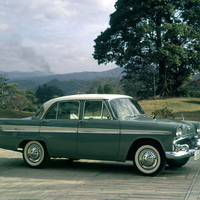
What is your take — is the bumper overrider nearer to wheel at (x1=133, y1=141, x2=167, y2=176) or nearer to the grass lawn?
wheel at (x1=133, y1=141, x2=167, y2=176)

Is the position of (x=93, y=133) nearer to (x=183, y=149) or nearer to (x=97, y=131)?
(x=97, y=131)

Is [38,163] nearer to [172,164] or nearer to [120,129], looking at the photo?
[120,129]

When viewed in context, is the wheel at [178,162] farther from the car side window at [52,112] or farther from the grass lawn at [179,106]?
the grass lawn at [179,106]

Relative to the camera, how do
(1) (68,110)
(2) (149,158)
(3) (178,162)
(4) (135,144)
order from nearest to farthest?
(2) (149,158) → (4) (135,144) → (1) (68,110) → (3) (178,162)

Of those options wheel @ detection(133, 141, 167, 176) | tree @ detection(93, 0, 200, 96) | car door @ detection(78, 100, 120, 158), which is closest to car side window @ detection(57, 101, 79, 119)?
car door @ detection(78, 100, 120, 158)

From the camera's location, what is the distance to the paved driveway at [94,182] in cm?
511

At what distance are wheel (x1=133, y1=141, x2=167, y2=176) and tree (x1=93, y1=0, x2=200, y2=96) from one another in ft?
87.1

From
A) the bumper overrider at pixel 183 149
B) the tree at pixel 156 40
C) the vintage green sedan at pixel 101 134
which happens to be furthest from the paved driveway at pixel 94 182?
the tree at pixel 156 40

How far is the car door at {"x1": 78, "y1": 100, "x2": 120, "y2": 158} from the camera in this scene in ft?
22.0

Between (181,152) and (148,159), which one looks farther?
(148,159)

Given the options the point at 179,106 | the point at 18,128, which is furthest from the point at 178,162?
the point at 179,106

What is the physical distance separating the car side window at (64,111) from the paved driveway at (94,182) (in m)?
1.29

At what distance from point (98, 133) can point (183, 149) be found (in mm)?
1830

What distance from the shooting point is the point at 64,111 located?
7406 millimetres
